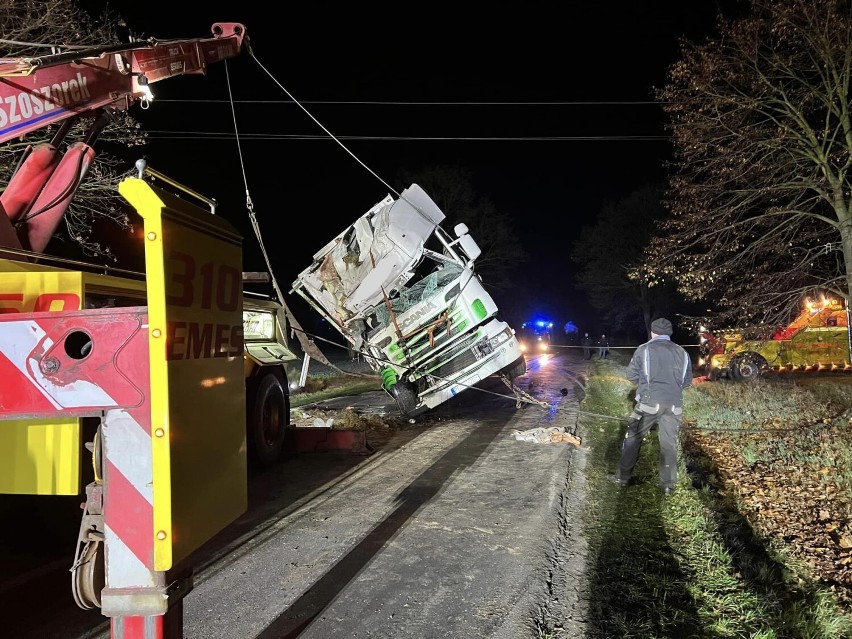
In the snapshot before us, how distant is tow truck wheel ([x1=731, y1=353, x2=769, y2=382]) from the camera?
14430mm

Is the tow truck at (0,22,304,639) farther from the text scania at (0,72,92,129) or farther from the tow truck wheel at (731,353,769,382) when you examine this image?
the tow truck wheel at (731,353,769,382)

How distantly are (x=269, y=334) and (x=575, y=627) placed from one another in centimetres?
490

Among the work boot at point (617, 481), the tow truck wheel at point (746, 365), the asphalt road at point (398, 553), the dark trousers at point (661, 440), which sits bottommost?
the asphalt road at point (398, 553)

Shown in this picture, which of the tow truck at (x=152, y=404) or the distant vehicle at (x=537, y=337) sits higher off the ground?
the distant vehicle at (x=537, y=337)

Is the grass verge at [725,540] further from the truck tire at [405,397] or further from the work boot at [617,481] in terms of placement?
the truck tire at [405,397]

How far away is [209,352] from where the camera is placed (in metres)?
1.98

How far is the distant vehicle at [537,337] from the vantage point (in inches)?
1214

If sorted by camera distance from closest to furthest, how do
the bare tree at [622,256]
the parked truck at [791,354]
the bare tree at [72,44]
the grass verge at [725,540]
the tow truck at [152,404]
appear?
the tow truck at [152,404], the grass verge at [725,540], the bare tree at [72,44], the parked truck at [791,354], the bare tree at [622,256]

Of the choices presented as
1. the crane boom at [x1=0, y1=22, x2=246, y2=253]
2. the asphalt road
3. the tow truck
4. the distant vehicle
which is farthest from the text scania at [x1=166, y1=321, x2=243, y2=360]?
the distant vehicle

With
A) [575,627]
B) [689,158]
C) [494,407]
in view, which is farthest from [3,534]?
[689,158]

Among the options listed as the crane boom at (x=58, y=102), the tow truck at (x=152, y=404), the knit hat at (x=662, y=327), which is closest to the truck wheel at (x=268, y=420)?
the crane boom at (x=58, y=102)

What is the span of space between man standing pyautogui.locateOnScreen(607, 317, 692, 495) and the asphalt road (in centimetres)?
81

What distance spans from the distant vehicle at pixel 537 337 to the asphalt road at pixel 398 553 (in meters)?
21.6

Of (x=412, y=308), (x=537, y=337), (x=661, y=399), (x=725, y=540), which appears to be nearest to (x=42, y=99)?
(x=412, y=308)
